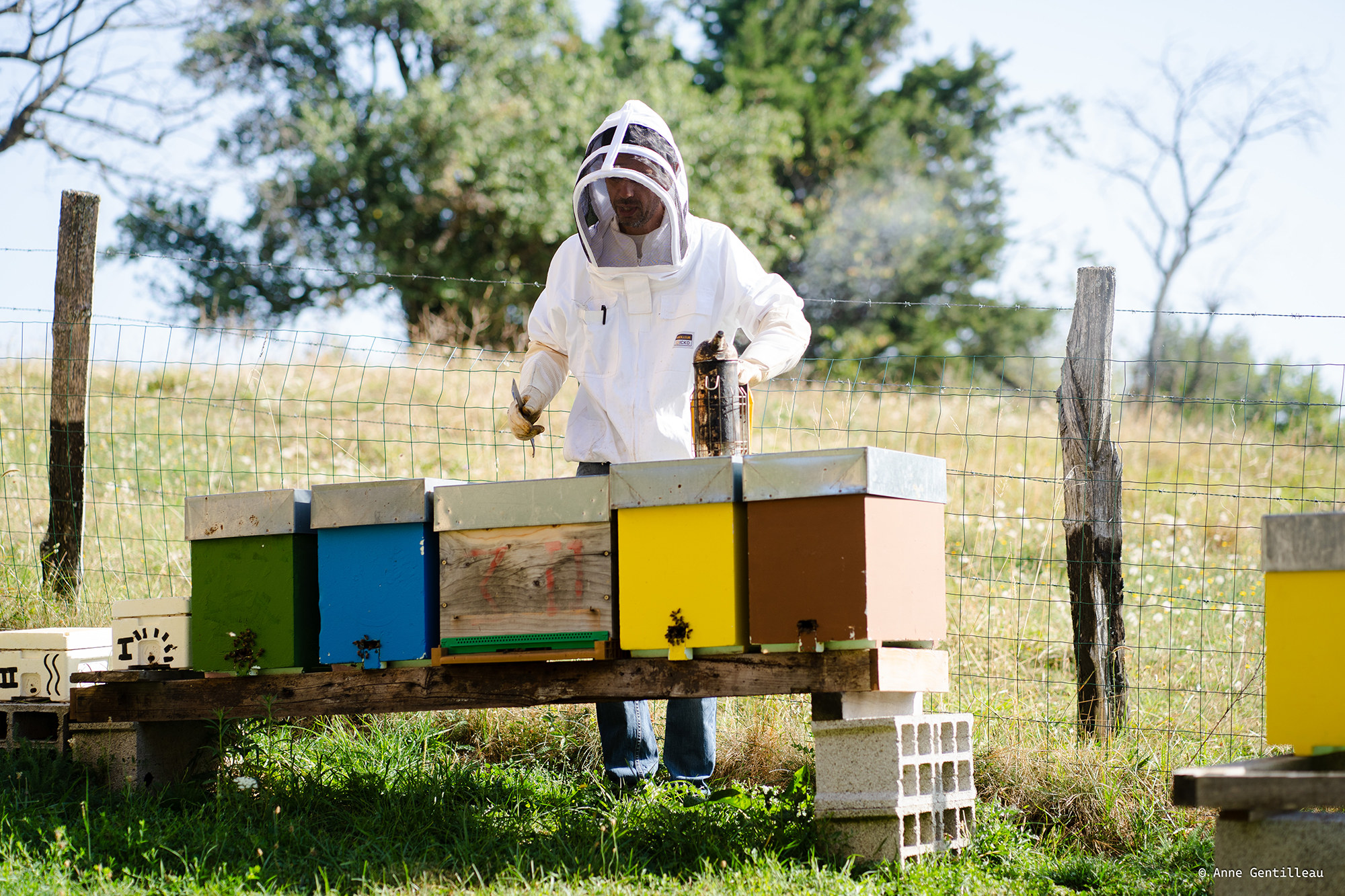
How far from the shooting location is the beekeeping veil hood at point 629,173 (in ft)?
12.0

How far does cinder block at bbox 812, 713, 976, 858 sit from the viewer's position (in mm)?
3180

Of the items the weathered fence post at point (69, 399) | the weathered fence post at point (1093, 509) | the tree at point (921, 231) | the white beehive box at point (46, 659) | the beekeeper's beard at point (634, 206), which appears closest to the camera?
the beekeeper's beard at point (634, 206)

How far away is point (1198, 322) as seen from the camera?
1384 inches

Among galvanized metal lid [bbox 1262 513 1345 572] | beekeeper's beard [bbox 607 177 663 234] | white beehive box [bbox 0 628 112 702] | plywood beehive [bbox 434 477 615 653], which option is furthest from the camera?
white beehive box [bbox 0 628 112 702]

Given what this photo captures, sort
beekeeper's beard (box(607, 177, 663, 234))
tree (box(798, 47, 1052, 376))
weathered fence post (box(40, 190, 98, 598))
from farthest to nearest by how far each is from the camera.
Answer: tree (box(798, 47, 1052, 376)), weathered fence post (box(40, 190, 98, 598)), beekeeper's beard (box(607, 177, 663, 234))

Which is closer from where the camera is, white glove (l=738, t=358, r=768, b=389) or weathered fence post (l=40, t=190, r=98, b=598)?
white glove (l=738, t=358, r=768, b=389)

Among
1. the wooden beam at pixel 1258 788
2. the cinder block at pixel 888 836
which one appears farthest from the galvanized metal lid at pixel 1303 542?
the cinder block at pixel 888 836

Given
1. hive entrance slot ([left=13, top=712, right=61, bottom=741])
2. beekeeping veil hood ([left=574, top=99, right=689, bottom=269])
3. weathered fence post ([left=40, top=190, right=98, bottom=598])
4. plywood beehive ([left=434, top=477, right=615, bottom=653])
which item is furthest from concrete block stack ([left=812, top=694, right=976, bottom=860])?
weathered fence post ([left=40, top=190, right=98, bottom=598])

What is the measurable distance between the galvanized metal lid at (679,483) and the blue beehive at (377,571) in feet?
1.97

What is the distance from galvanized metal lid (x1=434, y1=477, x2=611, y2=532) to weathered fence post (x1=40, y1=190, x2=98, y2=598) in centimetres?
314

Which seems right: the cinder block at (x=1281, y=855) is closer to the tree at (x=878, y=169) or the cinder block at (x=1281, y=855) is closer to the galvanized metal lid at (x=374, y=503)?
the galvanized metal lid at (x=374, y=503)

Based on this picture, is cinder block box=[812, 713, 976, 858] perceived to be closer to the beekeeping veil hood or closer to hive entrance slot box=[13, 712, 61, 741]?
the beekeeping veil hood

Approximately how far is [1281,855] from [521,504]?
6.92ft

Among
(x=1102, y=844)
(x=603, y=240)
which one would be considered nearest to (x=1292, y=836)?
(x=1102, y=844)
